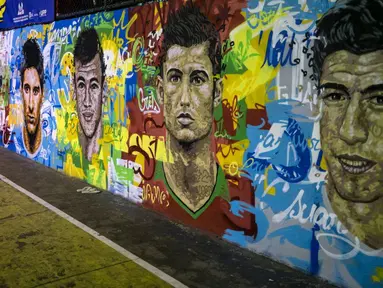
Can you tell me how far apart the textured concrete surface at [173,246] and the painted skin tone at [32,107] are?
8.79 ft

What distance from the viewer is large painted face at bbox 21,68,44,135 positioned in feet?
32.6

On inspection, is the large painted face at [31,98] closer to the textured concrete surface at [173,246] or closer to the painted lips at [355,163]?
the textured concrete surface at [173,246]

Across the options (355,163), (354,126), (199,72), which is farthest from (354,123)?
(199,72)

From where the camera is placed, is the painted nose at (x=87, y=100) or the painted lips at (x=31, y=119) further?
the painted lips at (x=31, y=119)

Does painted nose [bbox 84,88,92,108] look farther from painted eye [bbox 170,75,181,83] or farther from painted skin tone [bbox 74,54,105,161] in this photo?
painted eye [bbox 170,75,181,83]

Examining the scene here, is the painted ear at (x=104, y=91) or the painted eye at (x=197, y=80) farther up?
the painted eye at (x=197, y=80)

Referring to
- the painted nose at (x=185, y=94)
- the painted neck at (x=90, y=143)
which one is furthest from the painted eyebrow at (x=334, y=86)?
the painted neck at (x=90, y=143)

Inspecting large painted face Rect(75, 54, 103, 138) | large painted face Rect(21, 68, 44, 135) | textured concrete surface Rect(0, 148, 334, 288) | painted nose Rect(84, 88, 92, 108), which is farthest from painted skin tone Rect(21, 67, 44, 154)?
textured concrete surface Rect(0, 148, 334, 288)

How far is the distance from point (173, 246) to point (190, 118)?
1.88m

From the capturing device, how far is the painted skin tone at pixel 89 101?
7.67 meters

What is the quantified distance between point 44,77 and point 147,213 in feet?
17.1

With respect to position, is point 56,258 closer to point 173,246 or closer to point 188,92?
point 173,246

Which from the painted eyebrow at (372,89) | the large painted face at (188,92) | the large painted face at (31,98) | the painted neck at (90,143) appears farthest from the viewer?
the large painted face at (31,98)

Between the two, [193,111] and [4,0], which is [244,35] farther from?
[4,0]
